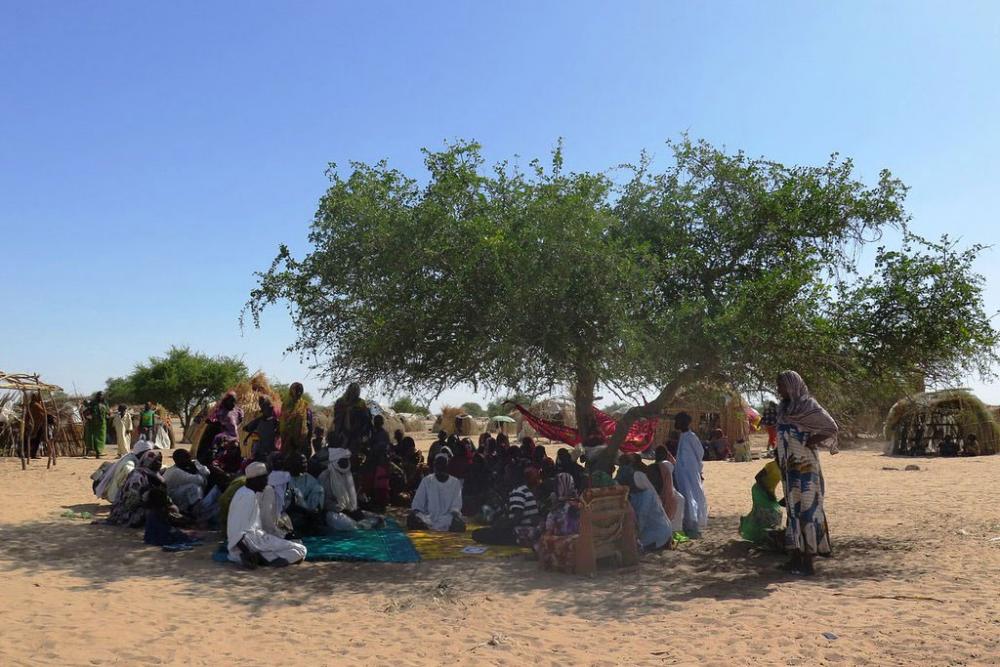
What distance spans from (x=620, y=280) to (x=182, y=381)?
3422cm

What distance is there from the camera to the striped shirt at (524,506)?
948 centimetres

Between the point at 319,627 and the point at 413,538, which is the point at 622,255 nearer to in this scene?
the point at 413,538

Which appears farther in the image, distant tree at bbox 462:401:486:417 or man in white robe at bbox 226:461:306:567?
distant tree at bbox 462:401:486:417

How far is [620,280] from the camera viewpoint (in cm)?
887

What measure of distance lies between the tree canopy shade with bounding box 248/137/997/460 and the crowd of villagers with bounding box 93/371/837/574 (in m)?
1.15

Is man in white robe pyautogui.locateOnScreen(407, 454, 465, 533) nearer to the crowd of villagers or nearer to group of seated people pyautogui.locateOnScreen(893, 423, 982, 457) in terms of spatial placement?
the crowd of villagers

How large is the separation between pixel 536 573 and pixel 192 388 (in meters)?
34.3

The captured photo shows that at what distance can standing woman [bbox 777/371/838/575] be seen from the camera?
25.2ft

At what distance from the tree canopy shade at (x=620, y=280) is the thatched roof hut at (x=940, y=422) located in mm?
18320

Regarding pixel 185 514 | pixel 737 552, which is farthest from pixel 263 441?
pixel 737 552

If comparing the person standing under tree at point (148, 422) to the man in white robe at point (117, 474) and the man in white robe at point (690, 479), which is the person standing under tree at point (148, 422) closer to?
the man in white robe at point (117, 474)

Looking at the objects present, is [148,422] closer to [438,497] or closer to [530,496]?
[438,497]

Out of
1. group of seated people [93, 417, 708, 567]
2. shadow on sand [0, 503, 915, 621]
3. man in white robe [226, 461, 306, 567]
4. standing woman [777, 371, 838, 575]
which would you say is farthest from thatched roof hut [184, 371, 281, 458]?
standing woman [777, 371, 838, 575]

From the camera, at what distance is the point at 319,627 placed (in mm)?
6340
